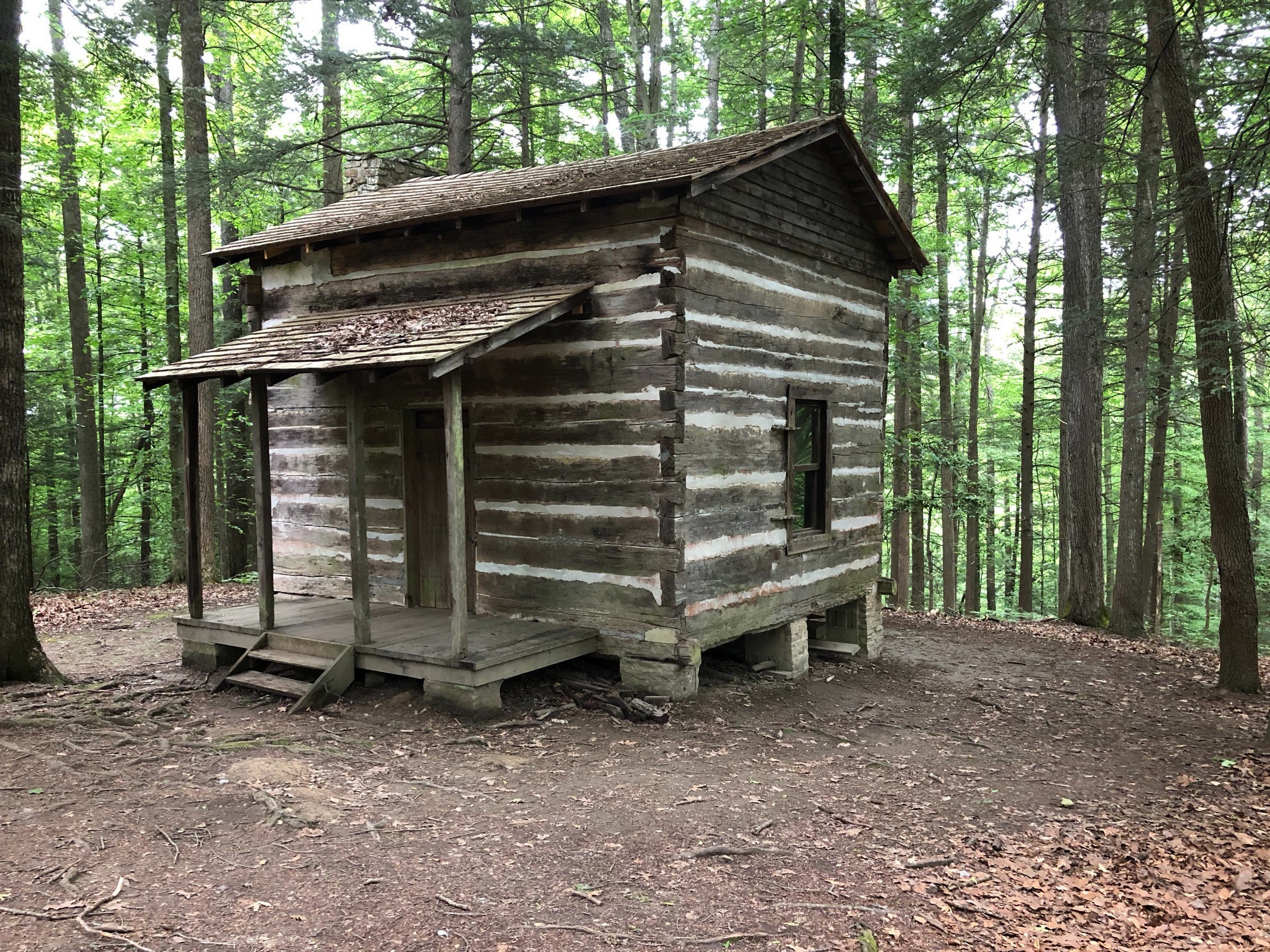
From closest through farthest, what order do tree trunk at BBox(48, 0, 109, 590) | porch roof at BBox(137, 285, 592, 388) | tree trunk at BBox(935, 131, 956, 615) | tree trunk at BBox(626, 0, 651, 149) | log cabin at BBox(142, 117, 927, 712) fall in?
porch roof at BBox(137, 285, 592, 388) → log cabin at BBox(142, 117, 927, 712) → tree trunk at BBox(48, 0, 109, 590) → tree trunk at BBox(935, 131, 956, 615) → tree trunk at BBox(626, 0, 651, 149)

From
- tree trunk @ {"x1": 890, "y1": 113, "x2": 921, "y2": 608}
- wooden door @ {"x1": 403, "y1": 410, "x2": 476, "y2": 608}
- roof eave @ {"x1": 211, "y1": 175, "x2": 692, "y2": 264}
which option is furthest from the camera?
tree trunk @ {"x1": 890, "y1": 113, "x2": 921, "y2": 608}

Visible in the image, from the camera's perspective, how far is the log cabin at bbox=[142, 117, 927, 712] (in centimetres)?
795

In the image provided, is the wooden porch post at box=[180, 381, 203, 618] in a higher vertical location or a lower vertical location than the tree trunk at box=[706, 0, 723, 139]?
lower

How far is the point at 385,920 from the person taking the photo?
4.20 meters

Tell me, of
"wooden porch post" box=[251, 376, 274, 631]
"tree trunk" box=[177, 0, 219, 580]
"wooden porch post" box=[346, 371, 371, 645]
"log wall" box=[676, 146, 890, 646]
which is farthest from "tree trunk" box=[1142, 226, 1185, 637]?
"tree trunk" box=[177, 0, 219, 580]

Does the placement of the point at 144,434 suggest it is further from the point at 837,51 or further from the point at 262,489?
the point at 837,51

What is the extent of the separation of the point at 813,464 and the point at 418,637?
507 centimetres

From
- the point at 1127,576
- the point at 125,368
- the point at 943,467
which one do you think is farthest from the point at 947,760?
the point at 125,368

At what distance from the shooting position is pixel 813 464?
10.4 m

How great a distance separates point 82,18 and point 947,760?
1126cm

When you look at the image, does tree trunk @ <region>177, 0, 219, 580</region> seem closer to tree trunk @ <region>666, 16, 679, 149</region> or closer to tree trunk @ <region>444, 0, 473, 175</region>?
tree trunk @ <region>444, 0, 473, 175</region>

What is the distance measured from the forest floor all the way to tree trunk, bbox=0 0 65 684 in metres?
0.49

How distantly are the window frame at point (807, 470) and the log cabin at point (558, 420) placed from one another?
30mm

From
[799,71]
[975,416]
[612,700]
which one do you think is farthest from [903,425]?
[612,700]
